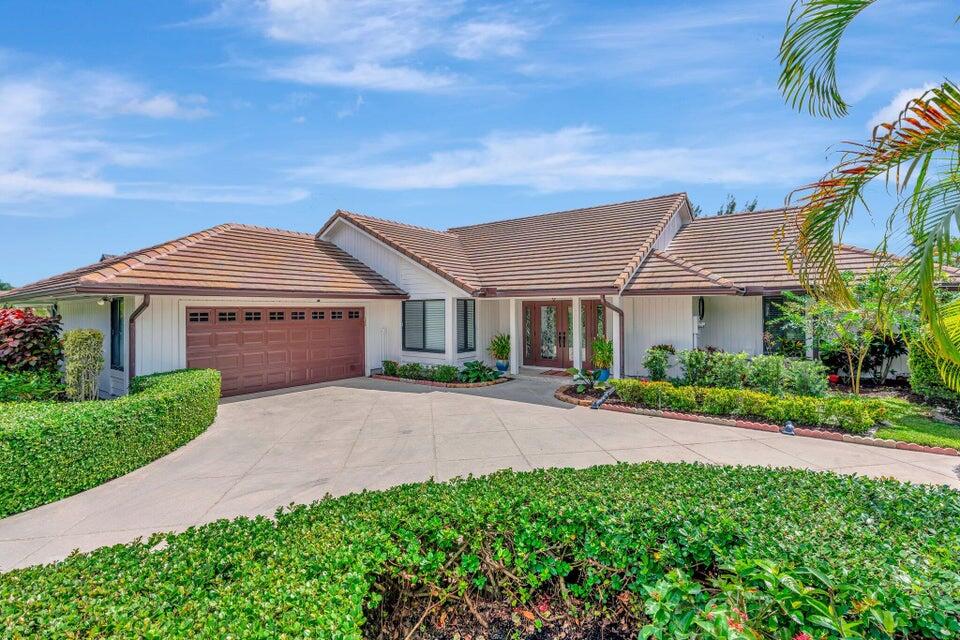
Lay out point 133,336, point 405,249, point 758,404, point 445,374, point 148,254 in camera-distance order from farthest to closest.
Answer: point 405,249
point 445,374
point 148,254
point 133,336
point 758,404

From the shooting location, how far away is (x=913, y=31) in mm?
4492

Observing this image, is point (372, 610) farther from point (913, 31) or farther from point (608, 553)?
point (913, 31)

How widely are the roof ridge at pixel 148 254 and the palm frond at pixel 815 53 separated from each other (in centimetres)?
1195

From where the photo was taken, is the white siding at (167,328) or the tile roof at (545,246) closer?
the white siding at (167,328)

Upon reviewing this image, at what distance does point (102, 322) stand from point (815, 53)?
15.7m

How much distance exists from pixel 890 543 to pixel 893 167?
10.4ft

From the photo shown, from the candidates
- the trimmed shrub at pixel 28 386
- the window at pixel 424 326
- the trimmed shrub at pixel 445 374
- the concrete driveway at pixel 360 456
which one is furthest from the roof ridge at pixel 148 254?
the trimmed shrub at pixel 445 374

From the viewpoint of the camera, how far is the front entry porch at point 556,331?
14.5 metres

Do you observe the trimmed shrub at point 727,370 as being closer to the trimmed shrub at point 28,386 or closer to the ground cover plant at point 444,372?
the ground cover plant at point 444,372

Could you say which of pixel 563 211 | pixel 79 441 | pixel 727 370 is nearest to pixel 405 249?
pixel 563 211

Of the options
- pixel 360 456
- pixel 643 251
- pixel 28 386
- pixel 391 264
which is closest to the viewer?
pixel 360 456

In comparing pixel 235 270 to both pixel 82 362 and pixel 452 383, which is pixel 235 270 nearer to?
pixel 82 362

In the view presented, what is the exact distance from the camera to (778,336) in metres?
13.0

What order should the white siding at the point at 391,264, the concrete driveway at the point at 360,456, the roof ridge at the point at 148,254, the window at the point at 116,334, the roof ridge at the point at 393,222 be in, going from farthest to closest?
the roof ridge at the point at 393,222
the white siding at the point at 391,264
the window at the point at 116,334
the roof ridge at the point at 148,254
the concrete driveway at the point at 360,456
